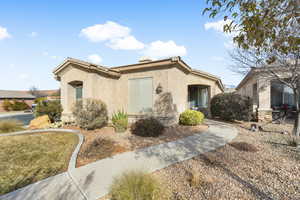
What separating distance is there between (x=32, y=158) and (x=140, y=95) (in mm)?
6423

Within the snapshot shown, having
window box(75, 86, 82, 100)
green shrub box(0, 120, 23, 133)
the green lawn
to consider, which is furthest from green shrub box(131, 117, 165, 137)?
green shrub box(0, 120, 23, 133)

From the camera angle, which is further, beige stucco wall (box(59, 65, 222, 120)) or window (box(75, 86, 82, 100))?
window (box(75, 86, 82, 100))

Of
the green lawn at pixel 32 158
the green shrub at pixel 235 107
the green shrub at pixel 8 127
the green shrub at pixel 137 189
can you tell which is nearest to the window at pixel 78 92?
the green lawn at pixel 32 158

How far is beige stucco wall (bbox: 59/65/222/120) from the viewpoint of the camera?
8755 mm

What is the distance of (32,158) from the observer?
473 centimetres

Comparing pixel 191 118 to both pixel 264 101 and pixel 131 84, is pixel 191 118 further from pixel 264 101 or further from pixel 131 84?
pixel 264 101

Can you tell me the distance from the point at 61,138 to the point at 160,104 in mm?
5954

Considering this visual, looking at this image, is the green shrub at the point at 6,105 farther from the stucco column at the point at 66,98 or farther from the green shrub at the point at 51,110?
the stucco column at the point at 66,98

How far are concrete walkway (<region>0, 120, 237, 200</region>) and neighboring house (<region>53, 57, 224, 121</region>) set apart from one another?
12.0 ft

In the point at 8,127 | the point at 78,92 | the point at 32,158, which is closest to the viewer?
the point at 32,158

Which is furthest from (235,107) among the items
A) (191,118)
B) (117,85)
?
(117,85)

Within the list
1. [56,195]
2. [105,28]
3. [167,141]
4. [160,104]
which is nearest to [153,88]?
[160,104]

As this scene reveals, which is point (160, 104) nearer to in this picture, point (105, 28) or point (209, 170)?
point (209, 170)

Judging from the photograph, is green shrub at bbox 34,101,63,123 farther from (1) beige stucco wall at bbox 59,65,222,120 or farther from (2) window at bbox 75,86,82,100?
(2) window at bbox 75,86,82,100
